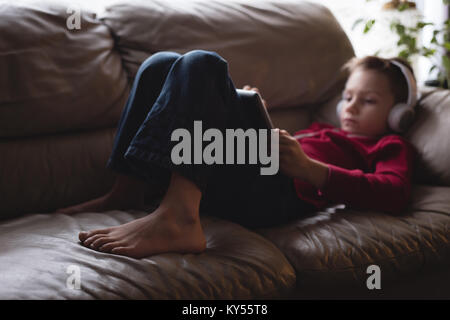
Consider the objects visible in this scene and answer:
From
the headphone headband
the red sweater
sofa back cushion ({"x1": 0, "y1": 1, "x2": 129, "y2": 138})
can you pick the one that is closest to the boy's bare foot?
the red sweater

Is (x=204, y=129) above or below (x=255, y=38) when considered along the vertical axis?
below

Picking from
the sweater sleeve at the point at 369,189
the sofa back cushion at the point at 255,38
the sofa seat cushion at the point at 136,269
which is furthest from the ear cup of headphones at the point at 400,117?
the sofa seat cushion at the point at 136,269

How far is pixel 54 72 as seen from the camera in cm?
118

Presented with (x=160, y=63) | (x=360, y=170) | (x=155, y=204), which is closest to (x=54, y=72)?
(x=160, y=63)

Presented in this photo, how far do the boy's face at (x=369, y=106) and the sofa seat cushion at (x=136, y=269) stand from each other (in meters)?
0.53

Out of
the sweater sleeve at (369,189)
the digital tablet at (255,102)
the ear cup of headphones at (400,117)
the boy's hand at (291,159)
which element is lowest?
the sweater sleeve at (369,189)

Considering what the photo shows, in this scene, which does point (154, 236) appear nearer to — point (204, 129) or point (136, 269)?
point (136, 269)

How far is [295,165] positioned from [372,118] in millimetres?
389

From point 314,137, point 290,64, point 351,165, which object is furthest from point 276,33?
point 351,165

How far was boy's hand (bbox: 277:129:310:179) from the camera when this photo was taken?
1017mm

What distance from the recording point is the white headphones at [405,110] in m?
1.23

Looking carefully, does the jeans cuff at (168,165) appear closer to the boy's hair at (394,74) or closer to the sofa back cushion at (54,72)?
the sofa back cushion at (54,72)

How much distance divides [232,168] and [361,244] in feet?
1.08

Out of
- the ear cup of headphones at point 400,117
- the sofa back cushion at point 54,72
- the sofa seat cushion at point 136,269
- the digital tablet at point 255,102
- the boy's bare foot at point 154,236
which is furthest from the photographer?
the ear cup of headphones at point 400,117
